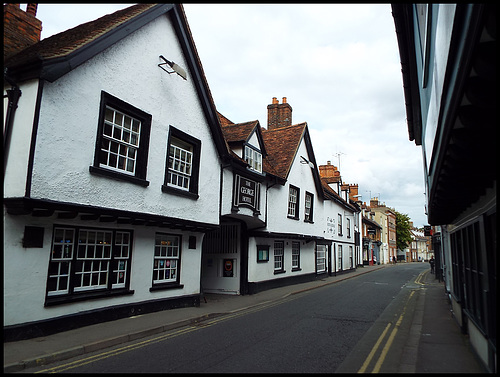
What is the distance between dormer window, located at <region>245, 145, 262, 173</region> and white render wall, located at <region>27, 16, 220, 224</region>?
8.32ft

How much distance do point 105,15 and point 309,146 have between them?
13.8m

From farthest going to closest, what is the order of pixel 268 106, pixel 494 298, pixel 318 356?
pixel 268 106
pixel 318 356
pixel 494 298

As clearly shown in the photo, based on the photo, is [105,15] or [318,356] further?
[105,15]

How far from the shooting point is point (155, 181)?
10.2 metres

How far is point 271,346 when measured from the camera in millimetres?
7191

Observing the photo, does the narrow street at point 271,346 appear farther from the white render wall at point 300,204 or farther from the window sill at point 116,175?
the white render wall at point 300,204

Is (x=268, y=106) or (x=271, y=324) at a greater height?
(x=268, y=106)

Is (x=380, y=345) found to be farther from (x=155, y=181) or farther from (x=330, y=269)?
(x=330, y=269)

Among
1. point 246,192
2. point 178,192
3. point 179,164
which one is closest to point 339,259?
point 246,192

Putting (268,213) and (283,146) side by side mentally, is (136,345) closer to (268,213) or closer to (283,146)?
(268,213)

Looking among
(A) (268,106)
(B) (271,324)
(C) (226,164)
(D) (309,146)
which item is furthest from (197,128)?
(A) (268,106)

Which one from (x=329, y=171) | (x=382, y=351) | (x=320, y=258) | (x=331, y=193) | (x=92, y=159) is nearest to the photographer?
(x=382, y=351)

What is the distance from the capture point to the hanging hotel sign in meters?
14.1

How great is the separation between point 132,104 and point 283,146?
1238 cm
